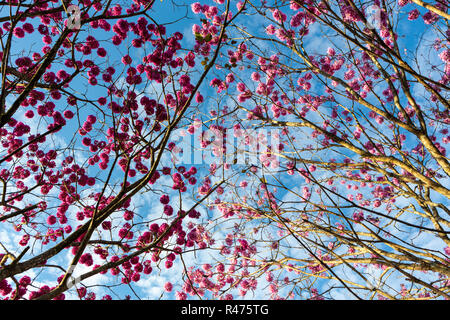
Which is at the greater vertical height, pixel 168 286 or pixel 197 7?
pixel 197 7

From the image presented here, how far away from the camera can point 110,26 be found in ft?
15.5

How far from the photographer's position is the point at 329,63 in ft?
18.3

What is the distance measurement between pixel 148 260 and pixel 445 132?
6902 millimetres

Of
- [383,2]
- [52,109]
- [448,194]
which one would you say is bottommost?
[448,194]

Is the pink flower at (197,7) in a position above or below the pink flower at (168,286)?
above

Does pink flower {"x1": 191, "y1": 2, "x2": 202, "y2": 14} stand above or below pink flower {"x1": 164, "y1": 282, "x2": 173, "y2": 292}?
above
